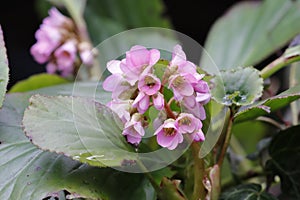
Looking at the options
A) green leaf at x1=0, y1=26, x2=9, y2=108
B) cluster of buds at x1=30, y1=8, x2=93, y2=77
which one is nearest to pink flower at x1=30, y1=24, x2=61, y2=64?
cluster of buds at x1=30, y1=8, x2=93, y2=77

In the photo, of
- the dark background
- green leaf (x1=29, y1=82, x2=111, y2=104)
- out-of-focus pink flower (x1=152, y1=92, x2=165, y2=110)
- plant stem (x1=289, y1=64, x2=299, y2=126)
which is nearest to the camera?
out-of-focus pink flower (x1=152, y1=92, x2=165, y2=110)

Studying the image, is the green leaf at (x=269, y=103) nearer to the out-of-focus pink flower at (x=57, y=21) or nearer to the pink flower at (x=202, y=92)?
Answer: the pink flower at (x=202, y=92)

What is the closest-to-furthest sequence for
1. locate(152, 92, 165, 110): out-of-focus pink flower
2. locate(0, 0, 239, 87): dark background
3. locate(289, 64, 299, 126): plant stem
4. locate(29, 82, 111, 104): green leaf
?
locate(152, 92, 165, 110): out-of-focus pink flower → locate(29, 82, 111, 104): green leaf → locate(289, 64, 299, 126): plant stem → locate(0, 0, 239, 87): dark background

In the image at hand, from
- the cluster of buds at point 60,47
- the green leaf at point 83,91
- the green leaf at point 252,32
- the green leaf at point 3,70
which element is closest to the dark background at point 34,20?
the green leaf at point 252,32

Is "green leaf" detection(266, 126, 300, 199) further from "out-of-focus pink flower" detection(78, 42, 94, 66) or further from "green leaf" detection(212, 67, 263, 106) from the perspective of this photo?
"out-of-focus pink flower" detection(78, 42, 94, 66)

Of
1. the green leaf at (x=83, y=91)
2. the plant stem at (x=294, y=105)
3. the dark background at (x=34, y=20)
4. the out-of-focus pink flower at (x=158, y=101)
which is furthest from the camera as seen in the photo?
the dark background at (x=34, y=20)

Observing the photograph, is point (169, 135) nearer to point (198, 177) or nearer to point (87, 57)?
point (198, 177)

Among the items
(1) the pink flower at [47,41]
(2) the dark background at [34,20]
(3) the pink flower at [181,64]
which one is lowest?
(2) the dark background at [34,20]
